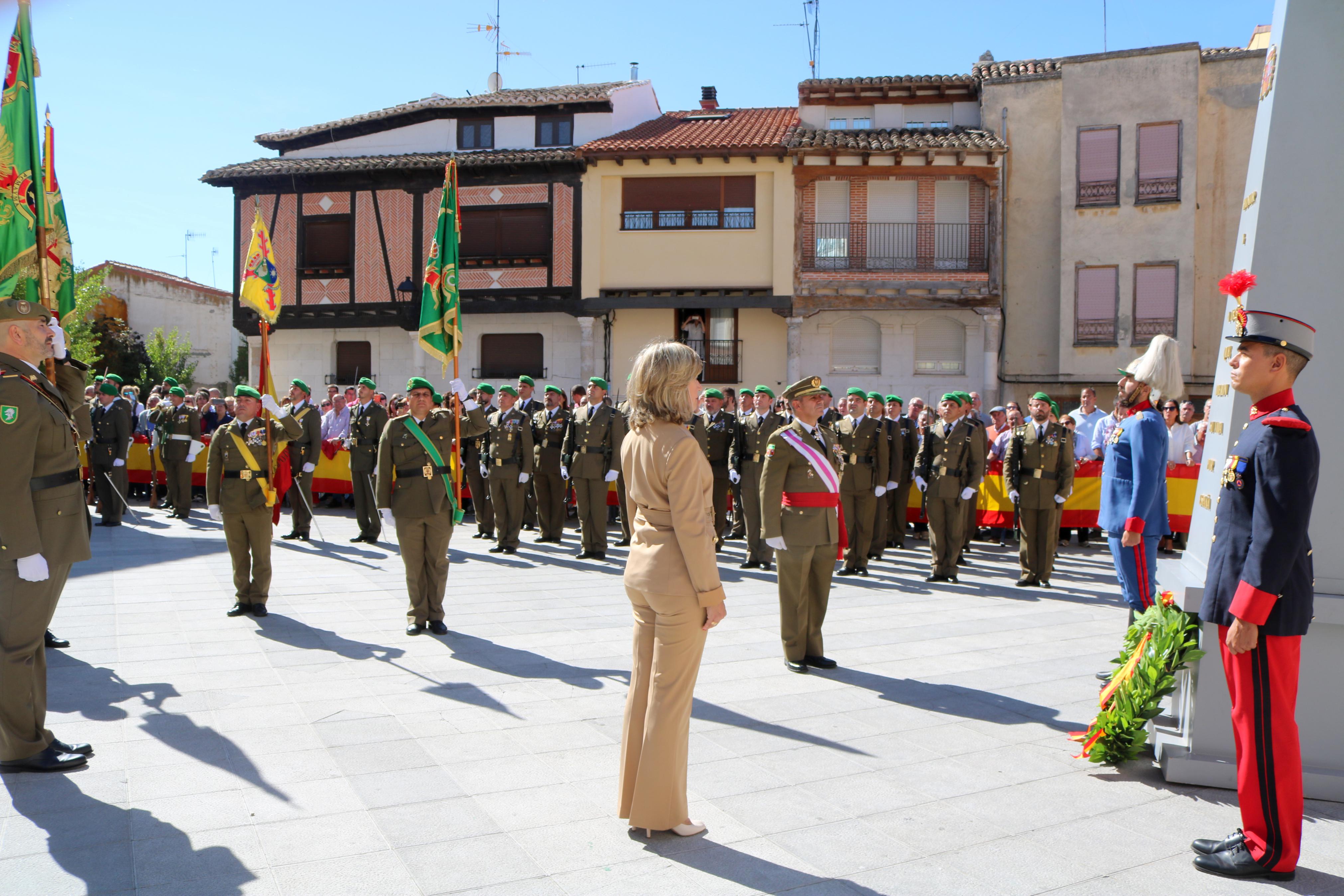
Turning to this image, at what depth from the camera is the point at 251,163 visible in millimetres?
27875

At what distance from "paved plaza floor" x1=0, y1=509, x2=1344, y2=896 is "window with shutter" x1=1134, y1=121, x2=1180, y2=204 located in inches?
757

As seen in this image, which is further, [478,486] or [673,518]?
[478,486]

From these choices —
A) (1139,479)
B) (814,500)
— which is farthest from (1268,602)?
(814,500)

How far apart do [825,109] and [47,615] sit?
83.0 ft

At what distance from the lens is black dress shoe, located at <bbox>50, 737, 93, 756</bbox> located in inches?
182

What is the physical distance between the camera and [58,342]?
200 inches

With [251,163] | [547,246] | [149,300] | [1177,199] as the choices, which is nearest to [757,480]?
[547,246]

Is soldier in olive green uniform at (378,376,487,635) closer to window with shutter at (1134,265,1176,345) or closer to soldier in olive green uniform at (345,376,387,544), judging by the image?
soldier in olive green uniform at (345,376,387,544)

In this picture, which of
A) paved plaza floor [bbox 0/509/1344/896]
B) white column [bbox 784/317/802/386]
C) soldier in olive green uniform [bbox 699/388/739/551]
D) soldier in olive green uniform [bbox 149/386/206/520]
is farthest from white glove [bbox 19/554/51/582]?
white column [bbox 784/317/802/386]

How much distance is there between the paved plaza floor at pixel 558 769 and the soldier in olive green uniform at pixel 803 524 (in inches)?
11.9

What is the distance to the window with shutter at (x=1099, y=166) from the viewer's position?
24.3 metres

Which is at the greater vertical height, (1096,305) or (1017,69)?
(1017,69)

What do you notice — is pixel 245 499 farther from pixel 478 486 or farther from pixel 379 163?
pixel 379 163

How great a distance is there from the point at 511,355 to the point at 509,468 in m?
15.2
